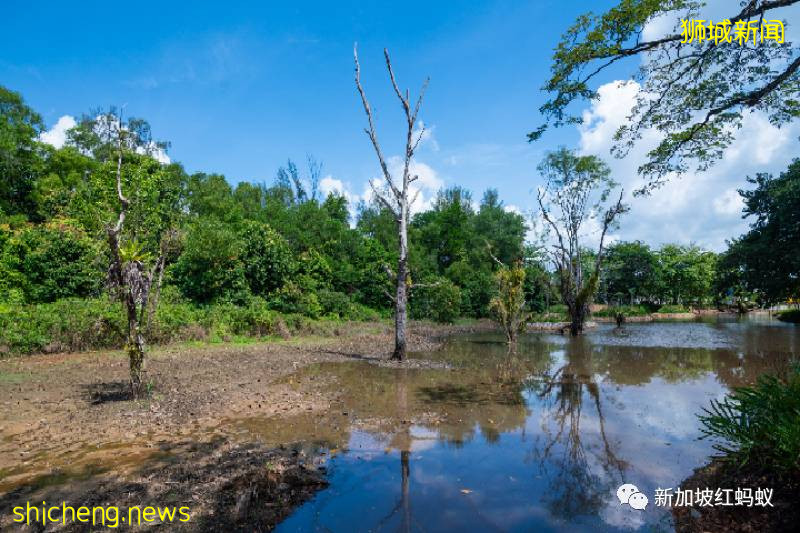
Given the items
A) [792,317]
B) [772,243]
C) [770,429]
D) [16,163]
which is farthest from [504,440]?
[16,163]

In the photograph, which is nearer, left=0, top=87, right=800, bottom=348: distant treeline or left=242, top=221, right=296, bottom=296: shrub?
left=0, top=87, right=800, bottom=348: distant treeline

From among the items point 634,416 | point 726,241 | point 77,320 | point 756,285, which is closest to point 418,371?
point 634,416

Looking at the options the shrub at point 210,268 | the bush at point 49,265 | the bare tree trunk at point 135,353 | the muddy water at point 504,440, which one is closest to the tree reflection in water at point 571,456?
→ the muddy water at point 504,440

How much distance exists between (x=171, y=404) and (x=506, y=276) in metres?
12.6

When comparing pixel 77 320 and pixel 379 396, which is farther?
pixel 77 320

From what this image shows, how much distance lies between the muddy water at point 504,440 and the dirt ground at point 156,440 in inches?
19.7

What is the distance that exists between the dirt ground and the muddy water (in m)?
0.50

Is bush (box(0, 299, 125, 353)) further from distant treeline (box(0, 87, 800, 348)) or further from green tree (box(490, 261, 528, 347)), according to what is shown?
green tree (box(490, 261, 528, 347))

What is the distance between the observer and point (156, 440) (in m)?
6.07

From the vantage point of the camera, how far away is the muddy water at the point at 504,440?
166 inches

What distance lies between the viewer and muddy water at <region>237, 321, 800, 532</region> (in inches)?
166

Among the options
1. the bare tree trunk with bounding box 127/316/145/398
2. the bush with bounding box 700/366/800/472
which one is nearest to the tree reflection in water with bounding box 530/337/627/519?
the bush with bounding box 700/366/800/472

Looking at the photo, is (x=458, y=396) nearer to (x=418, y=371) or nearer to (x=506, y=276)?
(x=418, y=371)

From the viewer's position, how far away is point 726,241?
27625mm
